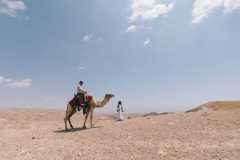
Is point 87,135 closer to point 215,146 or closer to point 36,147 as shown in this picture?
point 36,147

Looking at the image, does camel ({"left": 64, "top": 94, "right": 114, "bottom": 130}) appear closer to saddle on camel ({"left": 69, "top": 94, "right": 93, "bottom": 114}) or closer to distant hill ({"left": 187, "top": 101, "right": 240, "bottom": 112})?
saddle on camel ({"left": 69, "top": 94, "right": 93, "bottom": 114})

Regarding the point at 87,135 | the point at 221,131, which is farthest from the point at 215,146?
the point at 87,135

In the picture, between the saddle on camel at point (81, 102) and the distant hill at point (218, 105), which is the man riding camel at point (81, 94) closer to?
the saddle on camel at point (81, 102)

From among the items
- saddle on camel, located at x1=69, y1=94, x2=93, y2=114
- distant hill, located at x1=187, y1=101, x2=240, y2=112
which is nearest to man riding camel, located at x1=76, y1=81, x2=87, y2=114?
saddle on camel, located at x1=69, y1=94, x2=93, y2=114

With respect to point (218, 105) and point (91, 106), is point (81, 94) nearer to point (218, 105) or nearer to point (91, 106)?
point (91, 106)

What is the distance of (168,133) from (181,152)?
9.83 feet

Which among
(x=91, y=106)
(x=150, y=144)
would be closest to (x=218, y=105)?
(x=91, y=106)

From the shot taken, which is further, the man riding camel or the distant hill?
the distant hill

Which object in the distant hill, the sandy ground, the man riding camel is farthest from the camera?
the distant hill

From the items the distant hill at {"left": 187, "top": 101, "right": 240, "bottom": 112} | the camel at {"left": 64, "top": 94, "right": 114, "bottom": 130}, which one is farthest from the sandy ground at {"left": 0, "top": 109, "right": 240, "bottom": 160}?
the distant hill at {"left": 187, "top": 101, "right": 240, "bottom": 112}

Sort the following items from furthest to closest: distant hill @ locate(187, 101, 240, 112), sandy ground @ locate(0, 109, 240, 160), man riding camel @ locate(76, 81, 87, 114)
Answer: distant hill @ locate(187, 101, 240, 112)
man riding camel @ locate(76, 81, 87, 114)
sandy ground @ locate(0, 109, 240, 160)

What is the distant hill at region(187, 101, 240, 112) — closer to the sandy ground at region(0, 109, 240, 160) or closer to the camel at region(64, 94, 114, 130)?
the sandy ground at region(0, 109, 240, 160)

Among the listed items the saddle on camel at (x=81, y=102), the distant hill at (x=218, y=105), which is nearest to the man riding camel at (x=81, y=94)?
the saddle on camel at (x=81, y=102)

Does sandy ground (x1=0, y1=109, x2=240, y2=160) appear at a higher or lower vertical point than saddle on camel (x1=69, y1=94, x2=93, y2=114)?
lower
